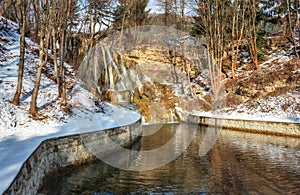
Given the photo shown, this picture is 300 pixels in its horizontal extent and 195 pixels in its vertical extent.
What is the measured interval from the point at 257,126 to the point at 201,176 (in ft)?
33.7

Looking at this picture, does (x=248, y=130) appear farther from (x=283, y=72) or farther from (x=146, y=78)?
(x=146, y=78)

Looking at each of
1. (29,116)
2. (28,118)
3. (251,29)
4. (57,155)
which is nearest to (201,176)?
(57,155)

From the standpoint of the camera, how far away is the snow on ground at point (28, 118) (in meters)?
6.42

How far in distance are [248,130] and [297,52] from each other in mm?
14009

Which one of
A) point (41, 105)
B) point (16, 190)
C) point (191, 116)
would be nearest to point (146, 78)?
point (191, 116)

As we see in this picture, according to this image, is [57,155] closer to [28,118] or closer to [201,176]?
[28,118]

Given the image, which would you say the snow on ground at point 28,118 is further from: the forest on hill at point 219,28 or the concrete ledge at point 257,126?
the concrete ledge at point 257,126

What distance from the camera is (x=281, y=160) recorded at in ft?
32.0

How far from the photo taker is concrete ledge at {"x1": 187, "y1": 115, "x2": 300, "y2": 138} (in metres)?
14.6

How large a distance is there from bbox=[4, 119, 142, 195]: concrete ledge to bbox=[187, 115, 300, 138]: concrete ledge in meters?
9.15

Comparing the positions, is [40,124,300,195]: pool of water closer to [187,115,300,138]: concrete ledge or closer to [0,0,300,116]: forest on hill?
[187,115,300,138]: concrete ledge

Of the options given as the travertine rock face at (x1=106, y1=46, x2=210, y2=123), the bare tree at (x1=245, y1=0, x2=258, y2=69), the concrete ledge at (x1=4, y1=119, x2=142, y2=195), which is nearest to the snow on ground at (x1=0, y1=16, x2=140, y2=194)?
the concrete ledge at (x1=4, y1=119, x2=142, y2=195)

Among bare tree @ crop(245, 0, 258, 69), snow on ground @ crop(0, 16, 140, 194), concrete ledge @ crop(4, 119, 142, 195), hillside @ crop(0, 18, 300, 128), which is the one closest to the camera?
concrete ledge @ crop(4, 119, 142, 195)

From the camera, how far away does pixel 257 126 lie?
16.7 metres
